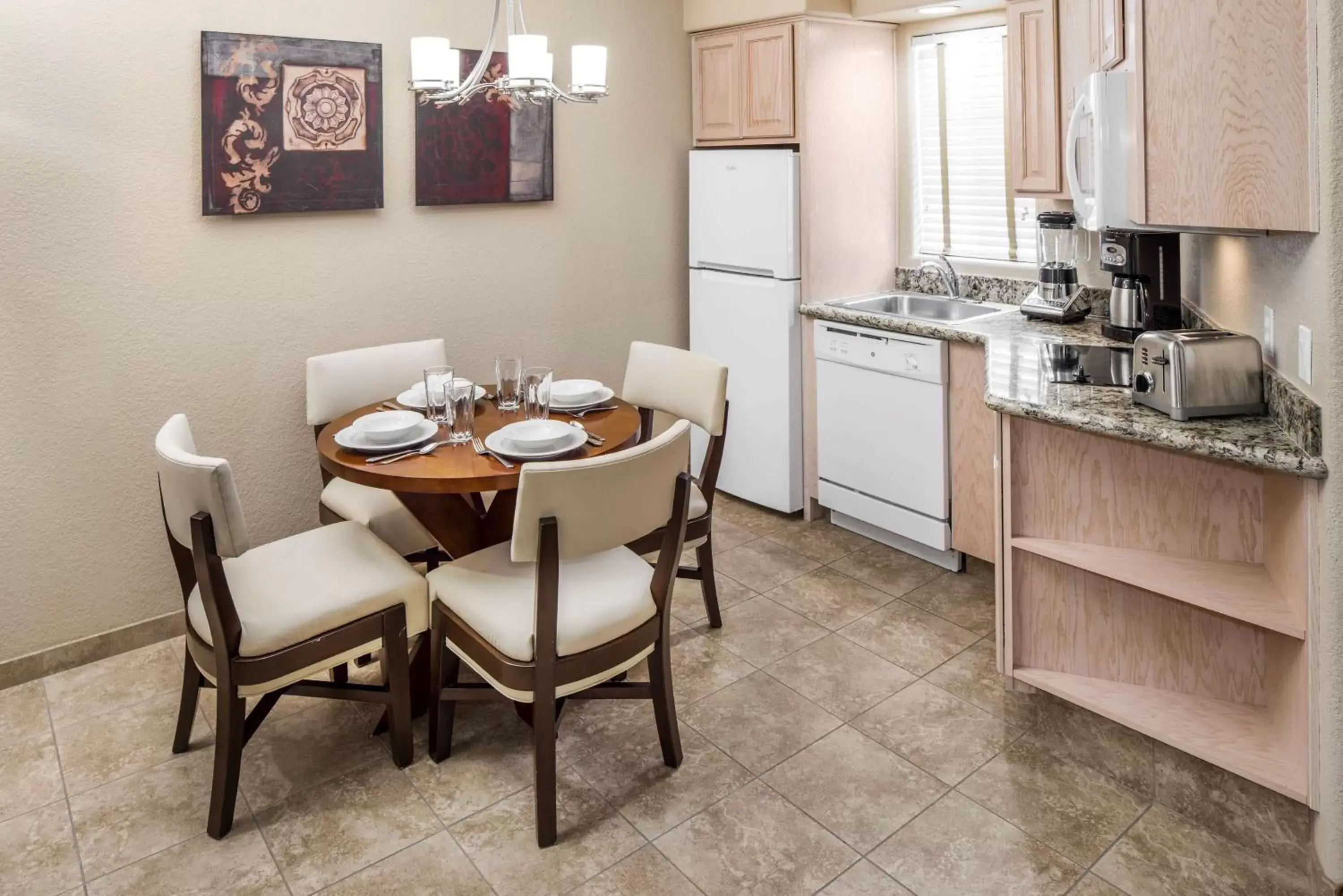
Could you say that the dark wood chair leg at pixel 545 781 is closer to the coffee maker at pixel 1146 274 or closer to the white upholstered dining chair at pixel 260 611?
the white upholstered dining chair at pixel 260 611

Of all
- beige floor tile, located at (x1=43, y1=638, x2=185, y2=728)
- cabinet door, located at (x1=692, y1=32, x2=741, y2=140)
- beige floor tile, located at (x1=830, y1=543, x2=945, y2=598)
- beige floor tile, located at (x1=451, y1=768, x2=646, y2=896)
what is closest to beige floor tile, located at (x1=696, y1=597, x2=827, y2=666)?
beige floor tile, located at (x1=830, y1=543, x2=945, y2=598)

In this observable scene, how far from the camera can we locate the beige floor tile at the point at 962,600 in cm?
329

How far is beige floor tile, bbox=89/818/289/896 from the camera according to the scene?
6.86ft

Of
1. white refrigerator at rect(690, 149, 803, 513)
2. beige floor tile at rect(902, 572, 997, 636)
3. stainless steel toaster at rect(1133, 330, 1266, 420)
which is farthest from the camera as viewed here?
white refrigerator at rect(690, 149, 803, 513)

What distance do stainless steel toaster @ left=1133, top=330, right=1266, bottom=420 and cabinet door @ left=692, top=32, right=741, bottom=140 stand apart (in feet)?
7.99

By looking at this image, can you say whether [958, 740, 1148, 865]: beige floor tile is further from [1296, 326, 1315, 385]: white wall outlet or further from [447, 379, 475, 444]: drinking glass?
[447, 379, 475, 444]: drinking glass

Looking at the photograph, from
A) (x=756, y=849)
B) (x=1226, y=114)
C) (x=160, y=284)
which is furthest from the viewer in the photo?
(x=160, y=284)

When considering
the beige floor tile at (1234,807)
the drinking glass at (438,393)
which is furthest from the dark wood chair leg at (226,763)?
the beige floor tile at (1234,807)

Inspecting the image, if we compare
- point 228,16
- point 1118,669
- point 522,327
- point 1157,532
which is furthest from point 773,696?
point 228,16

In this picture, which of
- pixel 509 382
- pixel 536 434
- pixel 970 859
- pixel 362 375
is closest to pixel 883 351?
pixel 509 382

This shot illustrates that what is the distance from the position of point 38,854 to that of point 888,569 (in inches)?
111

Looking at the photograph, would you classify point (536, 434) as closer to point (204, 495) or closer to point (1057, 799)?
point (204, 495)

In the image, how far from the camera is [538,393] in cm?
279

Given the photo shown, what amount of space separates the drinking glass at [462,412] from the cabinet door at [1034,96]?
2130 mm
